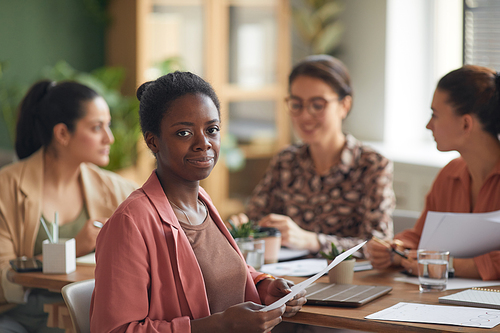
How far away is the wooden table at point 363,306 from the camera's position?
129 centimetres

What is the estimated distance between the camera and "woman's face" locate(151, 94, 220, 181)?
1.29 metres

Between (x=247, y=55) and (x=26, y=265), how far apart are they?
3032mm

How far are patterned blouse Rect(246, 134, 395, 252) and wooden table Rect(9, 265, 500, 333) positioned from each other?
0.38 metres

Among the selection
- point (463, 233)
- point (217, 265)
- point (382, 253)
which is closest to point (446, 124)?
point (463, 233)

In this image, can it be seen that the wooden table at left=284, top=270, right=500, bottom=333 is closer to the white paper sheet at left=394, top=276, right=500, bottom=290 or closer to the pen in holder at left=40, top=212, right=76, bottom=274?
the white paper sheet at left=394, top=276, right=500, bottom=290

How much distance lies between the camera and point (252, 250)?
1.79m

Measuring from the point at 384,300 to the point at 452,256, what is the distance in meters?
0.41

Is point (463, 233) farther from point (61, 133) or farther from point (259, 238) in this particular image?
point (61, 133)

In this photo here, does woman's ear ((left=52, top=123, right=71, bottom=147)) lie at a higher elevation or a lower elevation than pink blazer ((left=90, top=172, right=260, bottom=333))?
higher

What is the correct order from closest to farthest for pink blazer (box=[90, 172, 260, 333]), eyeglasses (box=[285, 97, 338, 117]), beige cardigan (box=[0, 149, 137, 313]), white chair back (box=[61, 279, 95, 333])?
1. pink blazer (box=[90, 172, 260, 333])
2. white chair back (box=[61, 279, 95, 333])
3. beige cardigan (box=[0, 149, 137, 313])
4. eyeglasses (box=[285, 97, 338, 117])

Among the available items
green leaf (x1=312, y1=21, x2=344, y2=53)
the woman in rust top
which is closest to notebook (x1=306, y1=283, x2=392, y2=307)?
the woman in rust top

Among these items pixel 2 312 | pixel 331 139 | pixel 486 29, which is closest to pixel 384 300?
pixel 331 139

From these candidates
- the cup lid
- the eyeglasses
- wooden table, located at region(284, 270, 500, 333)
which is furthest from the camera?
the eyeglasses

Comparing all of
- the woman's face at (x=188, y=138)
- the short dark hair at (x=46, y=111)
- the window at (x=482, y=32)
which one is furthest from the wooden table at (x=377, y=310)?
the window at (x=482, y=32)
